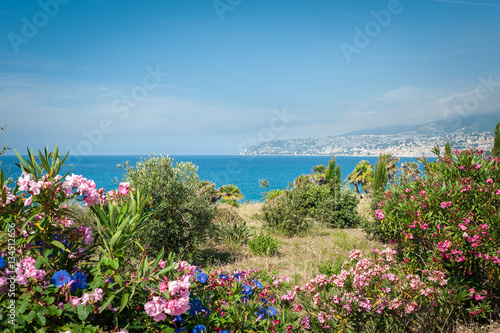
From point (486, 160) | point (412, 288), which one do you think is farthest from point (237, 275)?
point (486, 160)

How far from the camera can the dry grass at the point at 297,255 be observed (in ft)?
Result: 19.9

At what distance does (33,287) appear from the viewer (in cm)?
188

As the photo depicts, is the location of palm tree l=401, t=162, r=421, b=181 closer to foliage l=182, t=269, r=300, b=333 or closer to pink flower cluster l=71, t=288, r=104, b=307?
foliage l=182, t=269, r=300, b=333

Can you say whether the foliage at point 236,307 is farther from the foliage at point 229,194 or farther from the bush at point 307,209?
the foliage at point 229,194

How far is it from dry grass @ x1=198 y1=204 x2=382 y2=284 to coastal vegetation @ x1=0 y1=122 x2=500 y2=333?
70mm

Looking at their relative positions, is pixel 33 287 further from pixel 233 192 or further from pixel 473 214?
pixel 233 192

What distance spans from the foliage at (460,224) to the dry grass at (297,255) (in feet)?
6.81

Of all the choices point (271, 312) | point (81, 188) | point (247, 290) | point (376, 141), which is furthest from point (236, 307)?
point (376, 141)

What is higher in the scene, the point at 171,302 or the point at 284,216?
the point at 171,302

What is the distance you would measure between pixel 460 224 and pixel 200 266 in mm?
5065

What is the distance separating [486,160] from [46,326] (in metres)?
5.43

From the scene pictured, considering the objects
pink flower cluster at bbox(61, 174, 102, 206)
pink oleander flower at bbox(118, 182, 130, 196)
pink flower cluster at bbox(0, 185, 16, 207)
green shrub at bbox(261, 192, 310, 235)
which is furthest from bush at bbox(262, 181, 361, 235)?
pink flower cluster at bbox(0, 185, 16, 207)

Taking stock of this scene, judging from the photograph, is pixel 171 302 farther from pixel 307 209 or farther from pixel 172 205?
pixel 307 209

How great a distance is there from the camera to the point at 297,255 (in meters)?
7.19
